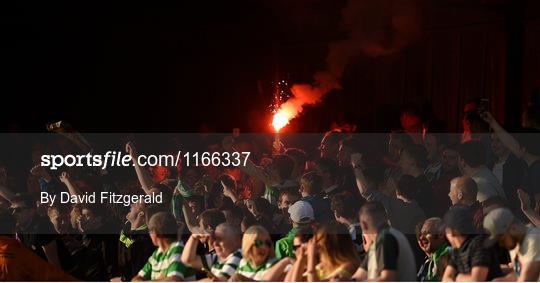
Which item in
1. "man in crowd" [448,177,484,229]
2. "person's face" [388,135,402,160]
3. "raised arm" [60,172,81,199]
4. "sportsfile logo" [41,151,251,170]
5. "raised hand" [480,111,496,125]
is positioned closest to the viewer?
"man in crowd" [448,177,484,229]

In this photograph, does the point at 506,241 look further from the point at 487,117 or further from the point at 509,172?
the point at 487,117

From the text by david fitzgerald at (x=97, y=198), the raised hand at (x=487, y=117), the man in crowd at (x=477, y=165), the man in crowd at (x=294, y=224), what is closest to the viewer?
the man in crowd at (x=294, y=224)

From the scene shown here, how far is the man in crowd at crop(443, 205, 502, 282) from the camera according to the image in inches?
222

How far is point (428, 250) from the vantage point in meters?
6.17

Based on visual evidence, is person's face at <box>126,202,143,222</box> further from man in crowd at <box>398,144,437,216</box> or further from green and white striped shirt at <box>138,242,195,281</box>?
man in crowd at <box>398,144,437,216</box>

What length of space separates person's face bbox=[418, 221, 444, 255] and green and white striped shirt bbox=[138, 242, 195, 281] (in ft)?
4.46

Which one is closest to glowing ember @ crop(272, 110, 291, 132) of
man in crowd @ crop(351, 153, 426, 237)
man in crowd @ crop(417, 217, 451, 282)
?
man in crowd @ crop(351, 153, 426, 237)

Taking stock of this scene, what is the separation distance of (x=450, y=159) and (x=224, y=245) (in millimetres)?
1732

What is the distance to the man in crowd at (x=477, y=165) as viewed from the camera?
695cm

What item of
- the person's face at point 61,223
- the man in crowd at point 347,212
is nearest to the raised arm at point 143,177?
the person's face at point 61,223

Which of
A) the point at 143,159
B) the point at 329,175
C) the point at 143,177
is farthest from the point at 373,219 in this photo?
the point at 143,159

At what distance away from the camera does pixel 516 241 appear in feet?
18.6

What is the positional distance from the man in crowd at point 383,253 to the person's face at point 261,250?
0.57 metres

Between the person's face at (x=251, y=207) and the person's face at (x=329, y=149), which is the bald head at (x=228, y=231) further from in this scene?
the person's face at (x=329, y=149)
